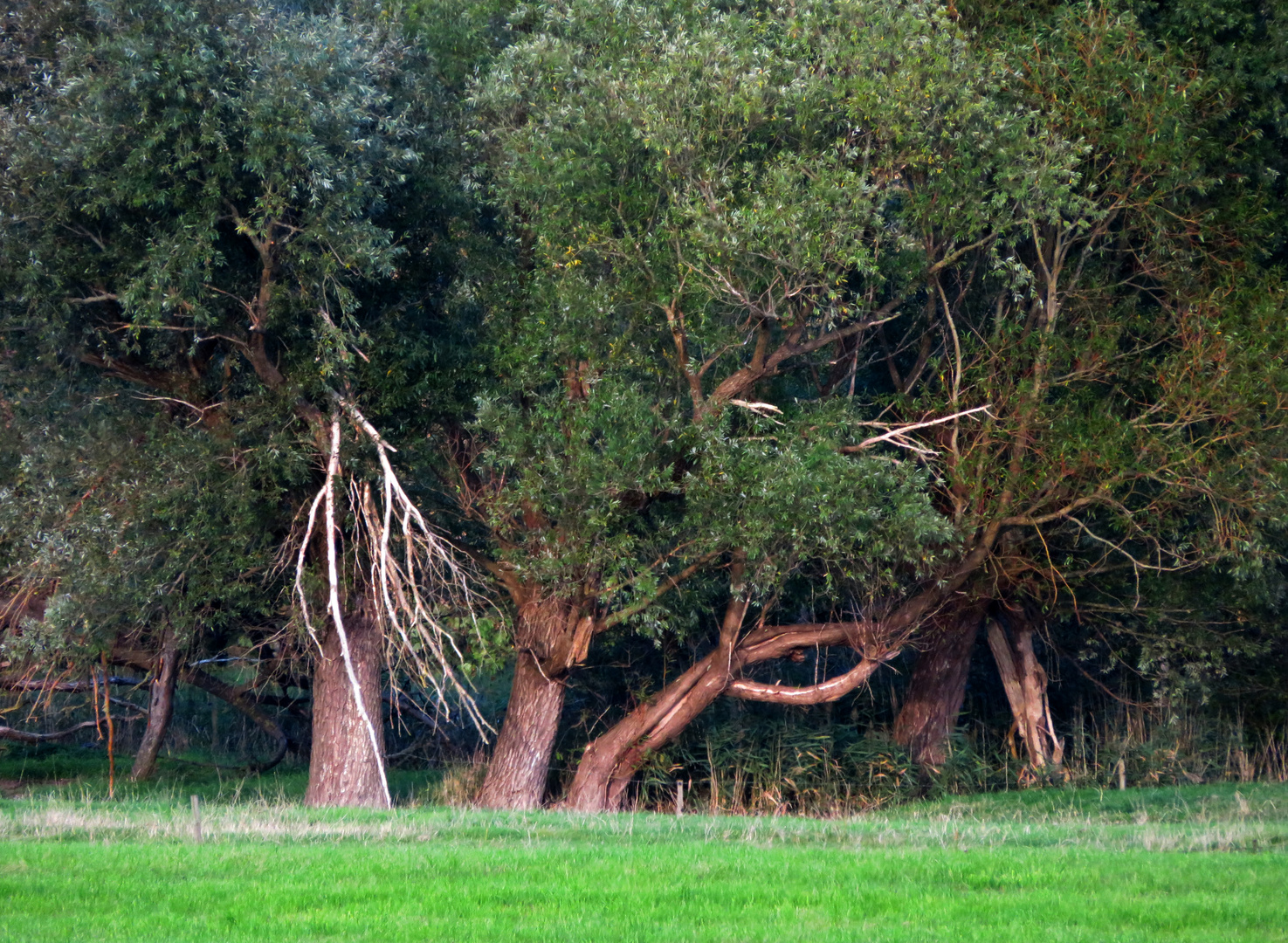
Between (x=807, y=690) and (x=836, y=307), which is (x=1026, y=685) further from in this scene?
(x=836, y=307)

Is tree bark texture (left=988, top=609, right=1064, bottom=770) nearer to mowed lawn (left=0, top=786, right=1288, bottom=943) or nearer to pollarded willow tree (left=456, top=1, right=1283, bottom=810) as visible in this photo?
pollarded willow tree (left=456, top=1, right=1283, bottom=810)

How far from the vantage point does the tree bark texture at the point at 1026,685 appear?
17734mm

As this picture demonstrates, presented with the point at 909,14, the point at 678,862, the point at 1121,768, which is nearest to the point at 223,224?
the point at 909,14

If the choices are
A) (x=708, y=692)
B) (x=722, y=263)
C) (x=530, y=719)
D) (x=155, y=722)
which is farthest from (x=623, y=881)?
(x=155, y=722)

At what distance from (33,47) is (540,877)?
1056cm

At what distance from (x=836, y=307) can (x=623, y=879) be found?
22.3 ft

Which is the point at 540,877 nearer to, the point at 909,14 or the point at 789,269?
the point at 789,269

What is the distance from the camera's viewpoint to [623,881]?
25.5ft

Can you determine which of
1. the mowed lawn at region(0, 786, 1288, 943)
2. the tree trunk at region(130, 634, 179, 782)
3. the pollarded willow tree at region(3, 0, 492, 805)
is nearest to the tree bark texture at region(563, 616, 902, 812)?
the pollarded willow tree at region(3, 0, 492, 805)

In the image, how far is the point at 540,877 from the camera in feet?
26.1

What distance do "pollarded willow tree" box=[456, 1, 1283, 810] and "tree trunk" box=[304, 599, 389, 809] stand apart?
1.98 m

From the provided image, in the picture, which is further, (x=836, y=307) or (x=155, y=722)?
(x=155, y=722)

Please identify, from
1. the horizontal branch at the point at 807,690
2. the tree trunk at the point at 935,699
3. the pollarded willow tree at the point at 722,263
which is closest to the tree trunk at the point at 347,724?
the pollarded willow tree at the point at 722,263

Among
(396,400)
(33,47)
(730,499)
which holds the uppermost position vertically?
(33,47)
